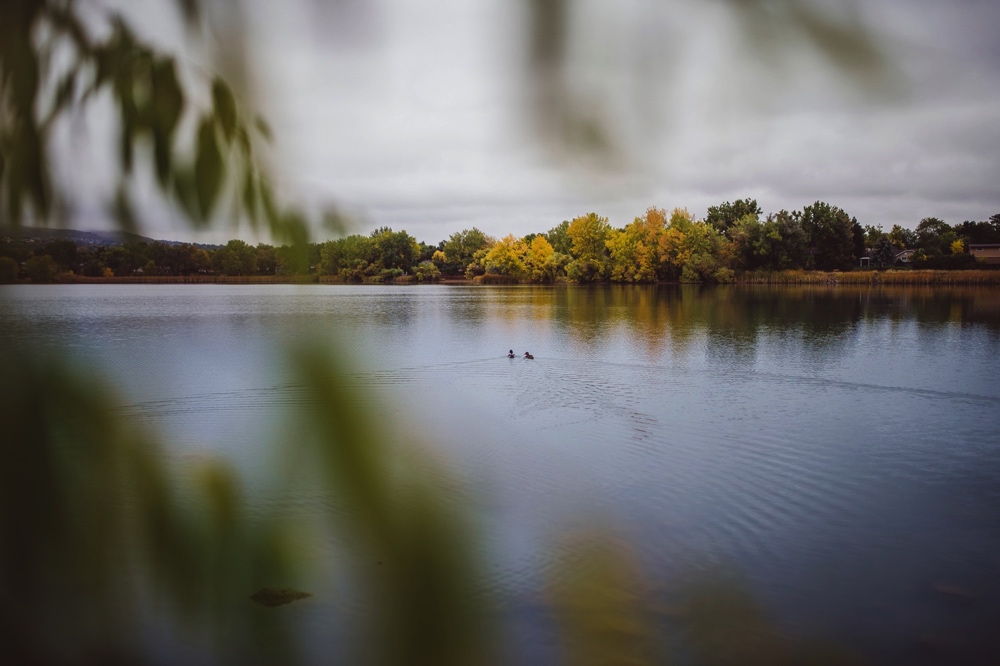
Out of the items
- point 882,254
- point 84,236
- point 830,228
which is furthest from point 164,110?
point 882,254

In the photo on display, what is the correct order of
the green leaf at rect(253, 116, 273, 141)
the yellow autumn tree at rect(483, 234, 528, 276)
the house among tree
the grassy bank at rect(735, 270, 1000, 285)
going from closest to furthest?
the green leaf at rect(253, 116, 273, 141)
the yellow autumn tree at rect(483, 234, 528, 276)
the house among tree
the grassy bank at rect(735, 270, 1000, 285)

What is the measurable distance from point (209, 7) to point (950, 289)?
3173 inches

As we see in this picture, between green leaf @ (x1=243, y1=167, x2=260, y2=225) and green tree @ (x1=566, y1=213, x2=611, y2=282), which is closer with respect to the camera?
green leaf @ (x1=243, y1=167, x2=260, y2=225)

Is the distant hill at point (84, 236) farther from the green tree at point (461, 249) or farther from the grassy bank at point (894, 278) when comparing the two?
the grassy bank at point (894, 278)

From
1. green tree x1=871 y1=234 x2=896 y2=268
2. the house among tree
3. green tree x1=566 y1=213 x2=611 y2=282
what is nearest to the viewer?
green tree x1=566 y1=213 x2=611 y2=282

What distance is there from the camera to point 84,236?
28.7 inches

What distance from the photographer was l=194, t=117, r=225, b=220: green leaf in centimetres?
65

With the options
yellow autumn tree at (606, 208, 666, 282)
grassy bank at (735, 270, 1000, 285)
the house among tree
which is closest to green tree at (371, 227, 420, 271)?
yellow autumn tree at (606, 208, 666, 282)

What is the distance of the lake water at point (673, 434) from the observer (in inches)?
45.2

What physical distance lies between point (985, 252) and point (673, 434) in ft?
221

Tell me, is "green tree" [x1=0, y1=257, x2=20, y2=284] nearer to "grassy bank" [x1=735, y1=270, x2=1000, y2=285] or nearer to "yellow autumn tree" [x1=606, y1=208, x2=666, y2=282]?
"yellow autumn tree" [x1=606, y1=208, x2=666, y2=282]

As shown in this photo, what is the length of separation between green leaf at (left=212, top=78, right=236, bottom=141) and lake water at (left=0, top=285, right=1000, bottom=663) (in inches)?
7.0

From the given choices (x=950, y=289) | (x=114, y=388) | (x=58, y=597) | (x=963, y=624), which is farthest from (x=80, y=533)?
(x=950, y=289)

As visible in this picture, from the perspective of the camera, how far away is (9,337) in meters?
1.00
